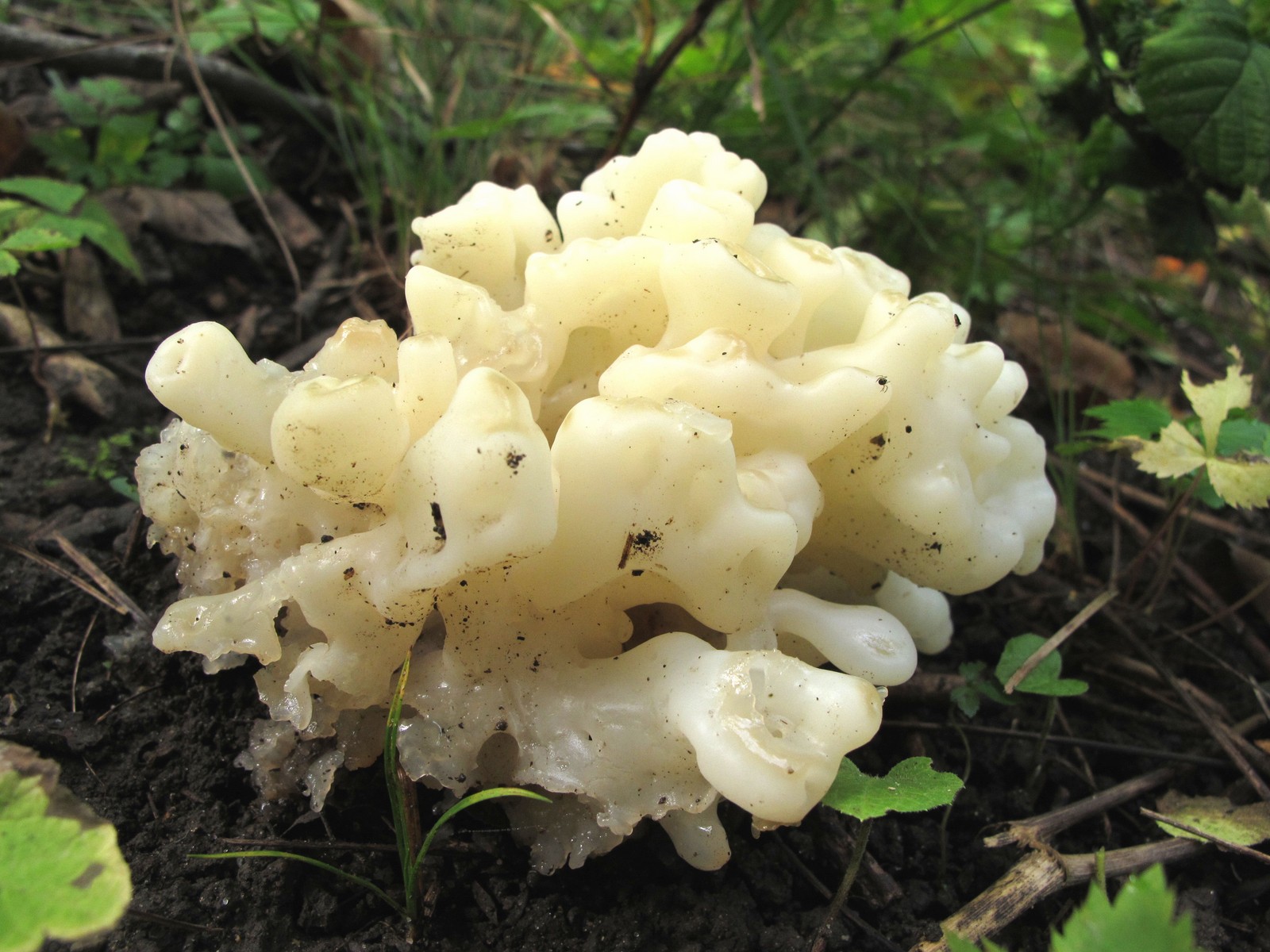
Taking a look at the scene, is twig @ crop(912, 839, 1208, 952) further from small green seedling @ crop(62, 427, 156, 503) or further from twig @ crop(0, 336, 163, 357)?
twig @ crop(0, 336, 163, 357)

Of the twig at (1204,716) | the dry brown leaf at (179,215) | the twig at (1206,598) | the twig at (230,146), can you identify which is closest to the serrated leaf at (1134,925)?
the twig at (1204,716)

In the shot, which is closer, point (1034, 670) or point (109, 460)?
point (1034, 670)

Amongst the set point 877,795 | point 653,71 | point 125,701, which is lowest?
point 125,701

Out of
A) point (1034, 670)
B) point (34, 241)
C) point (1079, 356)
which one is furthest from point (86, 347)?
point (1079, 356)

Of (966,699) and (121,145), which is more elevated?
(121,145)

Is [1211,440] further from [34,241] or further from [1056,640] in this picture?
[34,241]

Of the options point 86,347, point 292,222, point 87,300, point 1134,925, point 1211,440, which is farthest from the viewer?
point 292,222

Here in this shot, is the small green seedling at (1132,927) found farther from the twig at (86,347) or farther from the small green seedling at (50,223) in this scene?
the twig at (86,347)
